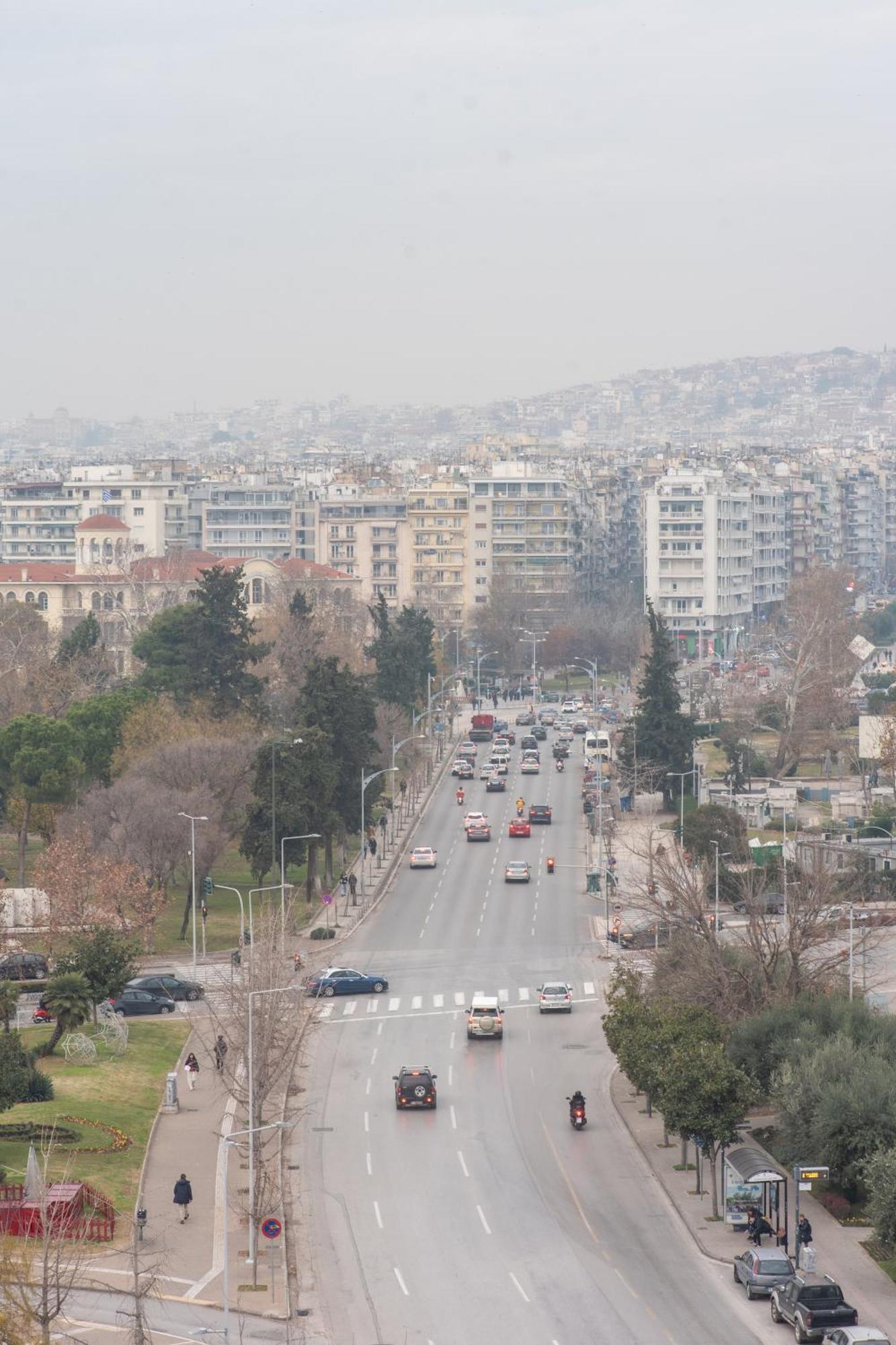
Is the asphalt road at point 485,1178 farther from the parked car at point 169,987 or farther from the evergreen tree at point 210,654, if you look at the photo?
the evergreen tree at point 210,654

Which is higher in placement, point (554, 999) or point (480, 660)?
point (480, 660)

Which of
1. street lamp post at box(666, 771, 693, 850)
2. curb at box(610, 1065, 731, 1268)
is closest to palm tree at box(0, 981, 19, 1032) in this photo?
curb at box(610, 1065, 731, 1268)

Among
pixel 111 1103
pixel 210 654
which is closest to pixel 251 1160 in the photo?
pixel 111 1103

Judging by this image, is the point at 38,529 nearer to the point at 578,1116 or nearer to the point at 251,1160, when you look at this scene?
the point at 578,1116

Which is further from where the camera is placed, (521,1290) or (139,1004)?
(139,1004)

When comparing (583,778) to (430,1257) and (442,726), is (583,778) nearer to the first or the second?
(442,726)

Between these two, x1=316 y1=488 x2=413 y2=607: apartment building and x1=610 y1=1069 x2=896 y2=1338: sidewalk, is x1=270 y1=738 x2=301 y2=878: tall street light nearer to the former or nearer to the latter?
x1=610 y1=1069 x2=896 y2=1338: sidewalk
